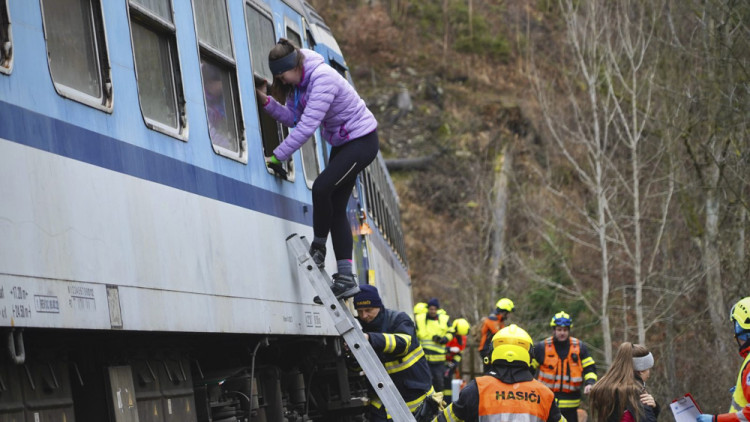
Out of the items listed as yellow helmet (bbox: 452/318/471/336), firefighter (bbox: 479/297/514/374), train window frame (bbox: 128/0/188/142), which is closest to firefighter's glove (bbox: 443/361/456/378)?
yellow helmet (bbox: 452/318/471/336)

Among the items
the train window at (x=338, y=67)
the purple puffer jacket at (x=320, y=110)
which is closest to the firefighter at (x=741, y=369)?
the purple puffer jacket at (x=320, y=110)

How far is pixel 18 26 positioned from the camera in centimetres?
496

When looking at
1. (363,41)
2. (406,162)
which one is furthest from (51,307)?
(363,41)

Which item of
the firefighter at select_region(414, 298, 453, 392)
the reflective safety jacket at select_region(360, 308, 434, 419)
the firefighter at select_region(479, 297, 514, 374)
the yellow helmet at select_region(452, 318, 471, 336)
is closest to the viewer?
the reflective safety jacket at select_region(360, 308, 434, 419)

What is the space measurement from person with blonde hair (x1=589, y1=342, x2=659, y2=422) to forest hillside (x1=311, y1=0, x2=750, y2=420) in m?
11.0

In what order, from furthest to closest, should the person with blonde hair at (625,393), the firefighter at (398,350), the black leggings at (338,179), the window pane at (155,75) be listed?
the firefighter at (398,350), the person with blonde hair at (625,393), the black leggings at (338,179), the window pane at (155,75)

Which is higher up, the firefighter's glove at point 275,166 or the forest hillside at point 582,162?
the forest hillside at point 582,162

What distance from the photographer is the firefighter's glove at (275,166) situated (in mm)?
8344

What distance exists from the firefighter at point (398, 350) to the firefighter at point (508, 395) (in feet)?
6.90

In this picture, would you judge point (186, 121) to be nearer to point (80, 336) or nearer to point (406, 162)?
point (80, 336)

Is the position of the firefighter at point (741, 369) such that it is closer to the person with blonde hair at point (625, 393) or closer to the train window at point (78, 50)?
the person with blonde hair at point (625, 393)

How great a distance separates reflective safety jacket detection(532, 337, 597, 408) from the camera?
1306 centimetres

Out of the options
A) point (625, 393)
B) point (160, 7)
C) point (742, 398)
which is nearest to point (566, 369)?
point (625, 393)

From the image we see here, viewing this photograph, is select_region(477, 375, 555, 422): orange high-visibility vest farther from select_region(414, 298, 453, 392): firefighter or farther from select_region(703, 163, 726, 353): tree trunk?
select_region(703, 163, 726, 353): tree trunk
